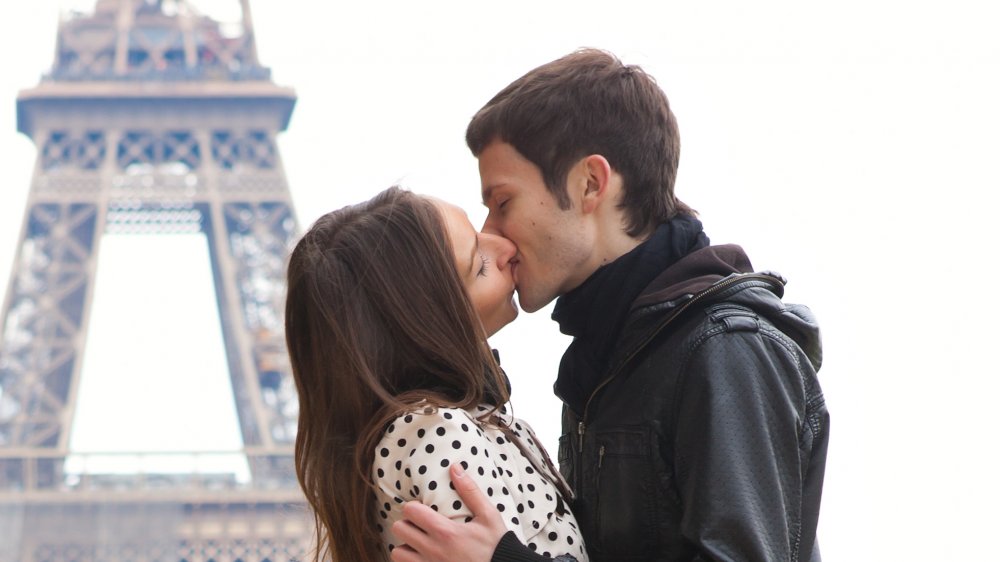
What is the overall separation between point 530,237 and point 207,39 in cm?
866

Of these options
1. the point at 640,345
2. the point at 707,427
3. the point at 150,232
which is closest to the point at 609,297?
the point at 640,345

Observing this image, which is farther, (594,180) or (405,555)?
(594,180)

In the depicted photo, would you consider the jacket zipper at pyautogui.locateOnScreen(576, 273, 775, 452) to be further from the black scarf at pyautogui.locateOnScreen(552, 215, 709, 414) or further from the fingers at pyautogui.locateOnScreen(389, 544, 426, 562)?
the fingers at pyautogui.locateOnScreen(389, 544, 426, 562)

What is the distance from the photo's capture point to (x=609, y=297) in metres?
1.08

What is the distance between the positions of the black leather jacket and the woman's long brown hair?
0.12m

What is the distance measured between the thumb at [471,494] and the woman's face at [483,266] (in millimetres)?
154

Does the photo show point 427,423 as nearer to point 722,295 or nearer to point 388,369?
point 388,369

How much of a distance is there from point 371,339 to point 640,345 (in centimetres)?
20

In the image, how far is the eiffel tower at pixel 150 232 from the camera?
8.41 m

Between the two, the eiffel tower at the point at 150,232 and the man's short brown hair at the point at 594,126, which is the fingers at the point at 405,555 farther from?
the eiffel tower at the point at 150,232

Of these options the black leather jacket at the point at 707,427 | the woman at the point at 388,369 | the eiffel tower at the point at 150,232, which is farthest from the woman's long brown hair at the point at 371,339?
the eiffel tower at the point at 150,232

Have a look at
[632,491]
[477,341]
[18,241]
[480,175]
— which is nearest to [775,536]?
[632,491]

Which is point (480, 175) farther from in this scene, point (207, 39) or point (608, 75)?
point (207, 39)

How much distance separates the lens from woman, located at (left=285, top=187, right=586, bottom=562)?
1.00 meters
